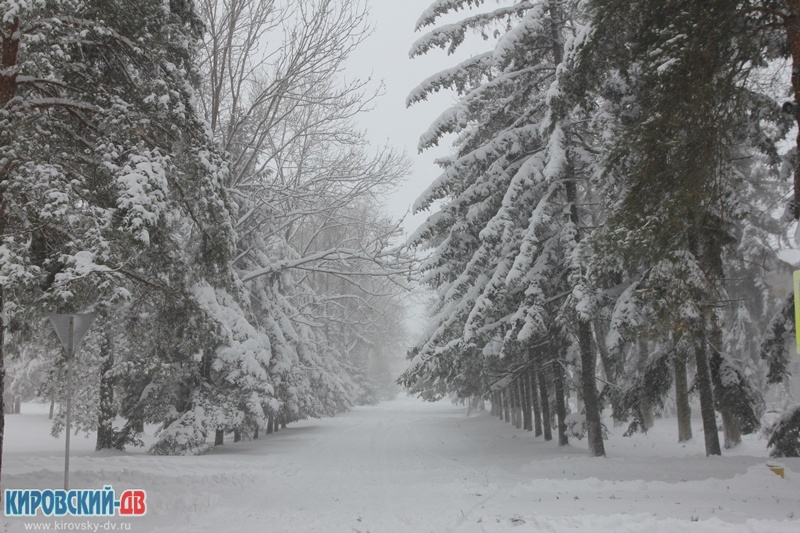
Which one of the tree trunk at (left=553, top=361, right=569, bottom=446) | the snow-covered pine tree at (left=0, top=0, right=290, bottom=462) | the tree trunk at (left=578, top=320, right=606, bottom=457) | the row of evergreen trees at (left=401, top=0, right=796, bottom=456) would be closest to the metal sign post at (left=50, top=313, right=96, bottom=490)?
the snow-covered pine tree at (left=0, top=0, right=290, bottom=462)

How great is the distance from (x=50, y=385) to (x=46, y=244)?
30.1 feet

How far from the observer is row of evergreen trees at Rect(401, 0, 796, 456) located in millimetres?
8219

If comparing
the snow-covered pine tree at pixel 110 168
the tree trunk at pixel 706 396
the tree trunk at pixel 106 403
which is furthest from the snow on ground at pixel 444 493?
the tree trunk at pixel 106 403

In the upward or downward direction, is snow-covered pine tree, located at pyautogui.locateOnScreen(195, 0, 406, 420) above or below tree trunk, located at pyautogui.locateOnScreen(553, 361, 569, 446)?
above

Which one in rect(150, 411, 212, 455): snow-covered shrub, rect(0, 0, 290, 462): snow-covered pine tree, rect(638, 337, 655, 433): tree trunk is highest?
rect(0, 0, 290, 462): snow-covered pine tree

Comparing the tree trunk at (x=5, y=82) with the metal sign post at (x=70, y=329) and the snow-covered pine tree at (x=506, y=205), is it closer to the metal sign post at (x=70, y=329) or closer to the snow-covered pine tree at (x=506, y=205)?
the metal sign post at (x=70, y=329)

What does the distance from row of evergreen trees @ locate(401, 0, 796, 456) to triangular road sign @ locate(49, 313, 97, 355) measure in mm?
7831

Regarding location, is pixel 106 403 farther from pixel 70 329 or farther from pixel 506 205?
pixel 506 205

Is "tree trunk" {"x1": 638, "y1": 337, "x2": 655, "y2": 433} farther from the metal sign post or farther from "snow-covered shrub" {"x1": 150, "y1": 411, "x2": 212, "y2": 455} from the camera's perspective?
"snow-covered shrub" {"x1": 150, "y1": 411, "x2": 212, "y2": 455}

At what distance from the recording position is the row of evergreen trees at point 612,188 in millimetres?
8219

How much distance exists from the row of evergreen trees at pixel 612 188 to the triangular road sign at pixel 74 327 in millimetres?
7831

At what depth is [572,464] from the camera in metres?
12.8

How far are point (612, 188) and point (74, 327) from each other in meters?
10.3

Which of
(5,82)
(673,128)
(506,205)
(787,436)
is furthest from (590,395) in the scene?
(5,82)
